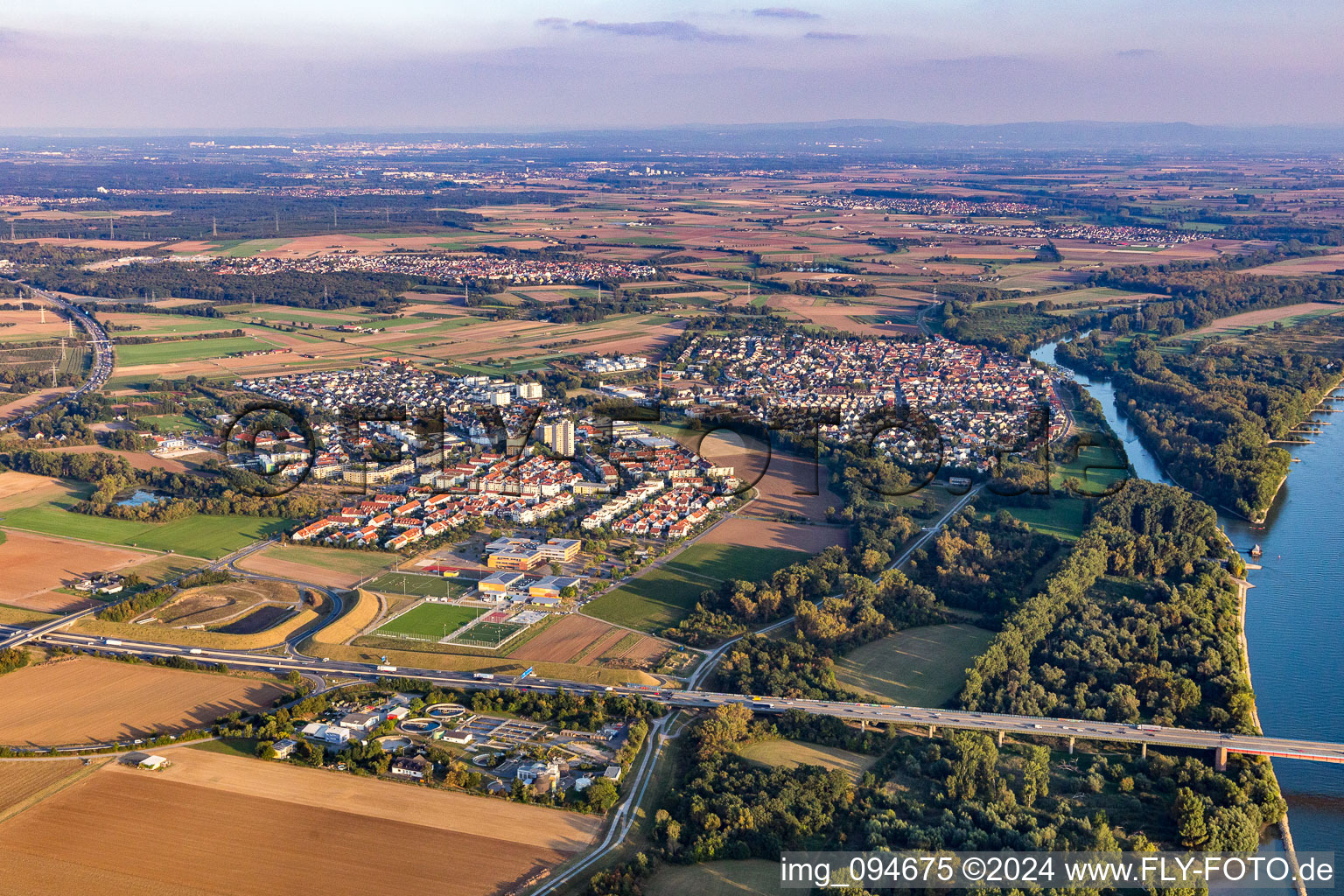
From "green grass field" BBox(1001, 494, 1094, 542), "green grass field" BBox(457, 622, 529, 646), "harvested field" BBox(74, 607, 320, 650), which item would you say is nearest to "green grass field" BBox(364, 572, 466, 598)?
"green grass field" BBox(457, 622, 529, 646)

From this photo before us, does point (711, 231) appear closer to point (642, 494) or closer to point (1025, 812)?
point (642, 494)

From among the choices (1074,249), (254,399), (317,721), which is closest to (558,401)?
(254,399)

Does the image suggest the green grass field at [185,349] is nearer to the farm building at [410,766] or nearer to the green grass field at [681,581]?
the green grass field at [681,581]

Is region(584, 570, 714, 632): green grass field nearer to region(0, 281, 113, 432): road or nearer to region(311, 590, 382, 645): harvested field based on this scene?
region(311, 590, 382, 645): harvested field

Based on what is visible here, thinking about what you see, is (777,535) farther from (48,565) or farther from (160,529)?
(48,565)

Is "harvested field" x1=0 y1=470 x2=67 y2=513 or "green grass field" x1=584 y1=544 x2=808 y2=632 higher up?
"harvested field" x1=0 y1=470 x2=67 y2=513

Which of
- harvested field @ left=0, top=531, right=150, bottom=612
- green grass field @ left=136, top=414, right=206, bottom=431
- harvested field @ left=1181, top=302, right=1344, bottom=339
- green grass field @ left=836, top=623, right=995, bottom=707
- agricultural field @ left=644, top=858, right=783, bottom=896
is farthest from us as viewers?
harvested field @ left=1181, top=302, right=1344, bottom=339
